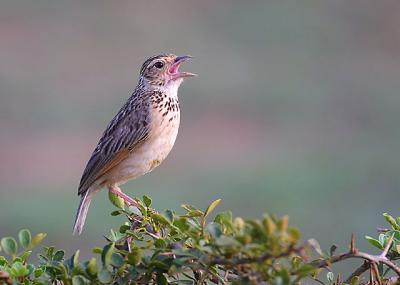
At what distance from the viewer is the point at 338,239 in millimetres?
11852

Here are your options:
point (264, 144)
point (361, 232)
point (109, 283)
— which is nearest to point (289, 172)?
point (264, 144)

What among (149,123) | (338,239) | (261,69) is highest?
(261,69)

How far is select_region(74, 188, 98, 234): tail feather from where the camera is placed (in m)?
5.29

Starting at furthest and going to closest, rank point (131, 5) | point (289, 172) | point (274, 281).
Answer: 1. point (131, 5)
2. point (289, 172)
3. point (274, 281)

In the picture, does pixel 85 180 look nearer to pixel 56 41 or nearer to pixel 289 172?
pixel 289 172

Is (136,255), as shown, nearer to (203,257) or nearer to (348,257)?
(203,257)

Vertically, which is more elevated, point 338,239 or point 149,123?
point 149,123

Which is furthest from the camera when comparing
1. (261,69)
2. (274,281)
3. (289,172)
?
(261,69)

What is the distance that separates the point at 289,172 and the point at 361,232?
4.77 m

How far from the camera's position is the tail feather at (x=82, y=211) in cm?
529

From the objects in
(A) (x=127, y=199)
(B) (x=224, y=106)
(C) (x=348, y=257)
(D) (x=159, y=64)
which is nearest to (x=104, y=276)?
(C) (x=348, y=257)

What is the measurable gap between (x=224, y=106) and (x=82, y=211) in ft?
54.0

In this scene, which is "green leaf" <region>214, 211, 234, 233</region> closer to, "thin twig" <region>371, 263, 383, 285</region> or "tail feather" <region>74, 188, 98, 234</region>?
"thin twig" <region>371, 263, 383, 285</region>

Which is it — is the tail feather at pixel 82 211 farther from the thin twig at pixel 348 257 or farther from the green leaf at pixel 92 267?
the thin twig at pixel 348 257
